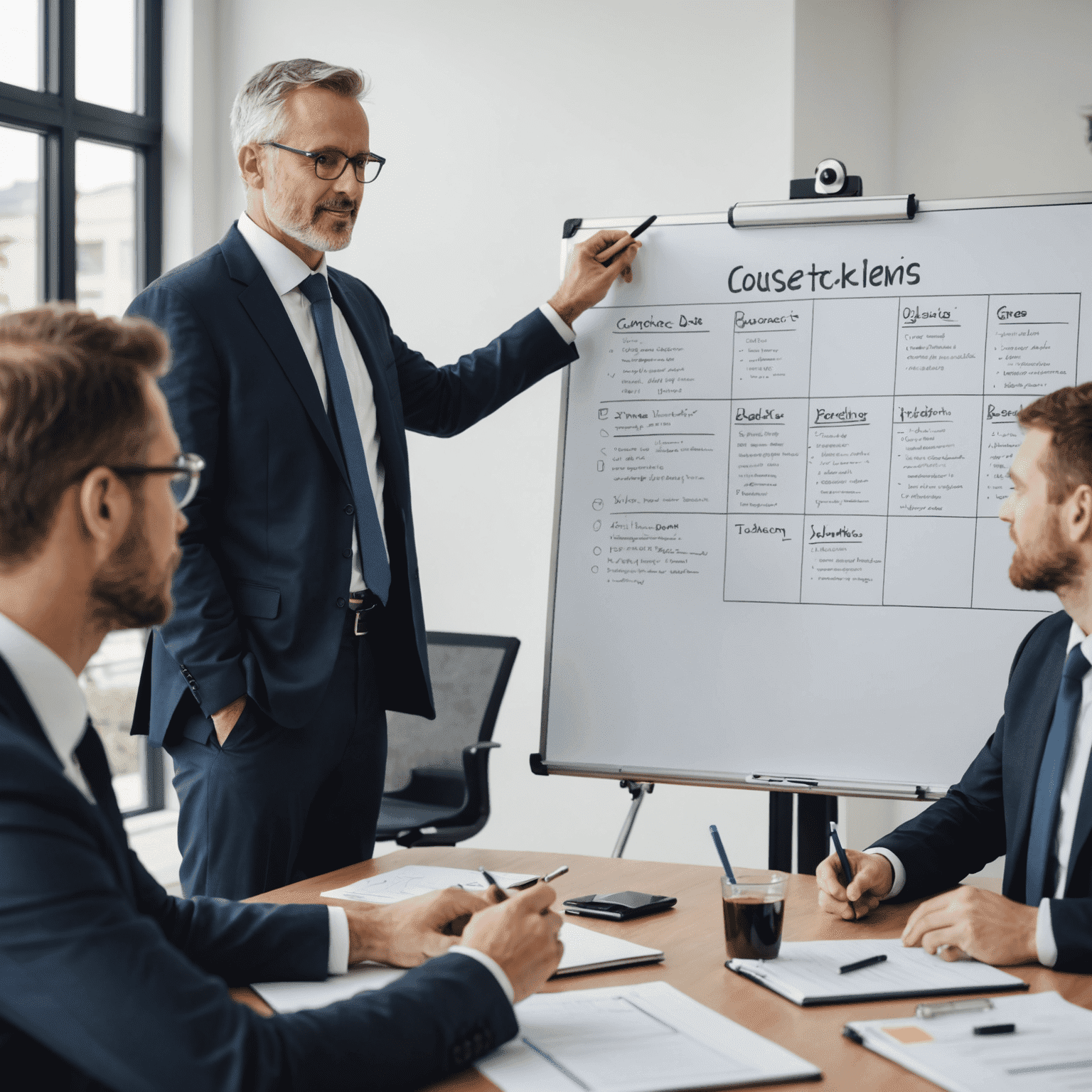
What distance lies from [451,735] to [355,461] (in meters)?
1.42

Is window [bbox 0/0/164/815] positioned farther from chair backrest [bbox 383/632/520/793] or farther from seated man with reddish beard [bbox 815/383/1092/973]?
seated man with reddish beard [bbox 815/383/1092/973]

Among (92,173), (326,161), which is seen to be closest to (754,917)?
(326,161)

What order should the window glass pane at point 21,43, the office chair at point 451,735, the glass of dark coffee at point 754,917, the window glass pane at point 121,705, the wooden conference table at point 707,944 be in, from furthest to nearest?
the window glass pane at point 121,705, the window glass pane at point 21,43, the office chair at point 451,735, the glass of dark coffee at point 754,917, the wooden conference table at point 707,944

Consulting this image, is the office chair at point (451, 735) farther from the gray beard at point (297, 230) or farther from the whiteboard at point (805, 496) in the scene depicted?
the gray beard at point (297, 230)

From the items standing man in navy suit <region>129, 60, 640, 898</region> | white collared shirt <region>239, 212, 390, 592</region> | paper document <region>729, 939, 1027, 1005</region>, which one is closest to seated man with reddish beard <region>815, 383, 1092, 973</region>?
paper document <region>729, 939, 1027, 1005</region>

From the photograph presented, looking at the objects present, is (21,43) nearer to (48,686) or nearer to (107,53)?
(107,53)

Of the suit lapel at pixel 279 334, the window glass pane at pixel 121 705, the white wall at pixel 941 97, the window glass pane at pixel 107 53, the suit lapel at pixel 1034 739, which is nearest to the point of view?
the suit lapel at pixel 1034 739

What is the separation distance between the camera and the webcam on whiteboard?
2.46 metres

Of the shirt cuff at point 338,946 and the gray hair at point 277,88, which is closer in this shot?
the shirt cuff at point 338,946

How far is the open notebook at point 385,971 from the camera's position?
125cm

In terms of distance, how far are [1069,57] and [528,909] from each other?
3496mm

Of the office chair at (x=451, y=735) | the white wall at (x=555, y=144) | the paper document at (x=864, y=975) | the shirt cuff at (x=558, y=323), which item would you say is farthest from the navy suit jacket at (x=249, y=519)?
the white wall at (x=555, y=144)

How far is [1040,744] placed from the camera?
1.67m

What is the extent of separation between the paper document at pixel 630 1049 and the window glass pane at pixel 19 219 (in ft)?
11.0
